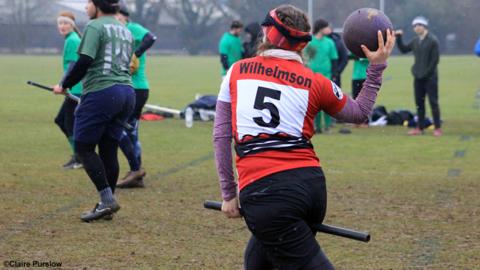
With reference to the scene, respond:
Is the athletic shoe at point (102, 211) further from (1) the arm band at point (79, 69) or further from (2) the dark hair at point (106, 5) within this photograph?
(2) the dark hair at point (106, 5)

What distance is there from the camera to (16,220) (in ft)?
24.7

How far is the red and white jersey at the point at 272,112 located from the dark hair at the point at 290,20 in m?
0.09

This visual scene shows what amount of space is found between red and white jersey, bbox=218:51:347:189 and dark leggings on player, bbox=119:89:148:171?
481 centimetres

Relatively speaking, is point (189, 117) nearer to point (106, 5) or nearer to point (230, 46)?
point (230, 46)

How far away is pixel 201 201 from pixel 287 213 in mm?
4619

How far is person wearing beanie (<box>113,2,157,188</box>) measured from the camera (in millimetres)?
9156

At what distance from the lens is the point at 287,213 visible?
4012 millimetres

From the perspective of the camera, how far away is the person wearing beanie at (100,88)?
284 inches

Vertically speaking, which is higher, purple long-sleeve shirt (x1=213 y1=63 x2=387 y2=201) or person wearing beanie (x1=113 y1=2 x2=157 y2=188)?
purple long-sleeve shirt (x1=213 y1=63 x2=387 y2=201)

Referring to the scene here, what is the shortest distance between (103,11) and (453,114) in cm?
1324

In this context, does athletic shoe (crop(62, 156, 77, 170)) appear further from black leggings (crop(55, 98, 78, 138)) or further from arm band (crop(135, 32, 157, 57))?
arm band (crop(135, 32, 157, 57))

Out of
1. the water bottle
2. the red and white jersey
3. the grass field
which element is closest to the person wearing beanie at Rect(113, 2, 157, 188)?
the grass field

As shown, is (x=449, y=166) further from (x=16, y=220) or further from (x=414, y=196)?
(x=16, y=220)

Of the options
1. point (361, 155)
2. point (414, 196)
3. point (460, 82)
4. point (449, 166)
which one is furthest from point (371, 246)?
point (460, 82)
